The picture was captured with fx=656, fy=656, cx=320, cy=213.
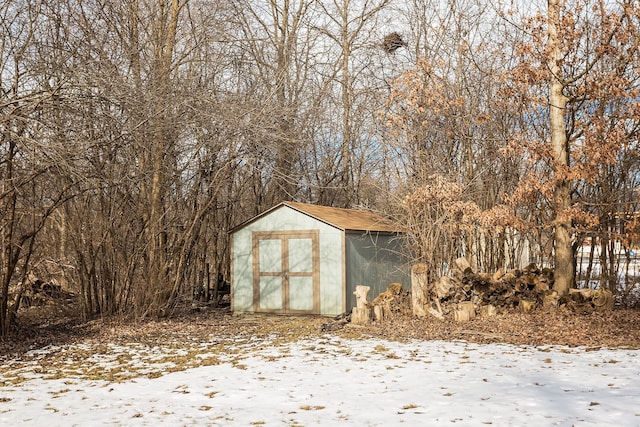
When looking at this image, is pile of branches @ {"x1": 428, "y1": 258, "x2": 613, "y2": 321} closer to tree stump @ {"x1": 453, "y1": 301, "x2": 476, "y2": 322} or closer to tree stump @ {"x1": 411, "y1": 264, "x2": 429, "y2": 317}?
tree stump @ {"x1": 453, "y1": 301, "x2": 476, "y2": 322}

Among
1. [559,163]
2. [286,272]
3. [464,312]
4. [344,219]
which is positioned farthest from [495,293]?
[286,272]

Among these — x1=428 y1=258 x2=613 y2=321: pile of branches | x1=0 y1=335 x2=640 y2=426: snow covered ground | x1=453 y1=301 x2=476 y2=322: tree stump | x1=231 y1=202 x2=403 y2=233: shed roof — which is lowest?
x1=0 y1=335 x2=640 y2=426: snow covered ground

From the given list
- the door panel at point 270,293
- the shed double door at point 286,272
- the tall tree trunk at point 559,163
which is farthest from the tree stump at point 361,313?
the tall tree trunk at point 559,163

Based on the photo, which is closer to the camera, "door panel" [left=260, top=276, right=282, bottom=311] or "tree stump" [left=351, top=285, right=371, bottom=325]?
"tree stump" [left=351, top=285, right=371, bottom=325]

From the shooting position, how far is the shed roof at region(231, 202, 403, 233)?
13773 mm

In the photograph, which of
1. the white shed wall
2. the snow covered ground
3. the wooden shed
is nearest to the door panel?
Result: the wooden shed

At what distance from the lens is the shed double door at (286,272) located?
45.5 feet

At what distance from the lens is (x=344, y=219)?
14625 millimetres

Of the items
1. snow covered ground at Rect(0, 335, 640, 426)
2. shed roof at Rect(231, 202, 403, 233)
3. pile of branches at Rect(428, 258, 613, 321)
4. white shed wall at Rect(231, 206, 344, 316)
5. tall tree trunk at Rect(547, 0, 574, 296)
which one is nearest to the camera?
snow covered ground at Rect(0, 335, 640, 426)

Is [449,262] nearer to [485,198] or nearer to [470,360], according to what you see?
[485,198]

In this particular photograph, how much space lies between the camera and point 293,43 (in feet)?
69.9

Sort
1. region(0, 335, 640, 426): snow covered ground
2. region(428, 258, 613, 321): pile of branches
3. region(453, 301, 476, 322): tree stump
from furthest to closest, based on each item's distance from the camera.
→ region(428, 258, 613, 321): pile of branches → region(453, 301, 476, 322): tree stump → region(0, 335, 640, 426): snow covered ground

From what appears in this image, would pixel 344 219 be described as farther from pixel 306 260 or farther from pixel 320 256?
pixel 306 260

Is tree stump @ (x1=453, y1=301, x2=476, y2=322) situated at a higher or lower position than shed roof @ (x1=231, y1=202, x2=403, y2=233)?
lower
